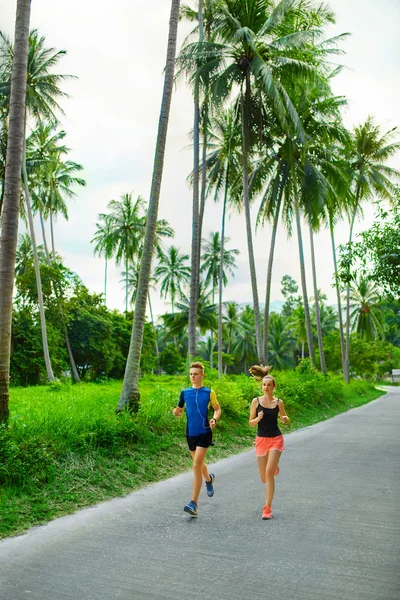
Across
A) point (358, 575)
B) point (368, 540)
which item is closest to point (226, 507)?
point (368, 540)

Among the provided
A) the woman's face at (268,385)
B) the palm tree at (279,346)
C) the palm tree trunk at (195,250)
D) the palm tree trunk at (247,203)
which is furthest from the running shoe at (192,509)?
the palm tree at (279,346)

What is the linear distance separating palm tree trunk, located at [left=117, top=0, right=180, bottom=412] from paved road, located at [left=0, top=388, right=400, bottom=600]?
222 cm

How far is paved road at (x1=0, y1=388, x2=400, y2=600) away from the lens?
3.98 meters

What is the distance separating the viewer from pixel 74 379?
34.6 m

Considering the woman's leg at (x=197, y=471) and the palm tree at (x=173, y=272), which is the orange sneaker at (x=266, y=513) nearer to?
the woman's leg at (x=197, y=471)

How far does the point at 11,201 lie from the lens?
7617mm

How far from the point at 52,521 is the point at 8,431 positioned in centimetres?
137

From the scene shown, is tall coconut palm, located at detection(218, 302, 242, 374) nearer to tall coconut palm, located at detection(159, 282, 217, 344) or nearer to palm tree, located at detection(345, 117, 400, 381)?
tall coconut palm, located at detection(159, 282, 217, 344)

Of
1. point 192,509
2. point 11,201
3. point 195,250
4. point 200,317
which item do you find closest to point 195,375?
point 192,509

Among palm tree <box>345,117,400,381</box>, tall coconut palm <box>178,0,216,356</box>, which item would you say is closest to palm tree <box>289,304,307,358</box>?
palm tree <box>345,117,400,381</box>

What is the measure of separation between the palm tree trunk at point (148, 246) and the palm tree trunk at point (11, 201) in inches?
104

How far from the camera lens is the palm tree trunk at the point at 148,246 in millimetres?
9656

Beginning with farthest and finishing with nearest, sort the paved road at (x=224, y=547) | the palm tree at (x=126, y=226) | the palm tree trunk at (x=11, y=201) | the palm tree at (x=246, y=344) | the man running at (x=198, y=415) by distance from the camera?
1. the palm tree at (x=246, y=344)
2. the palm tree at (x=126, y=226)
3. the palm tree trunk at (x=11, y=201)
4. the man running at (x=198, y=415)
5. the paved road at (x=224, y=547)

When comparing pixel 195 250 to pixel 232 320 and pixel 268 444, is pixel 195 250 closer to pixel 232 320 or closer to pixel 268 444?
pixel 268 444
